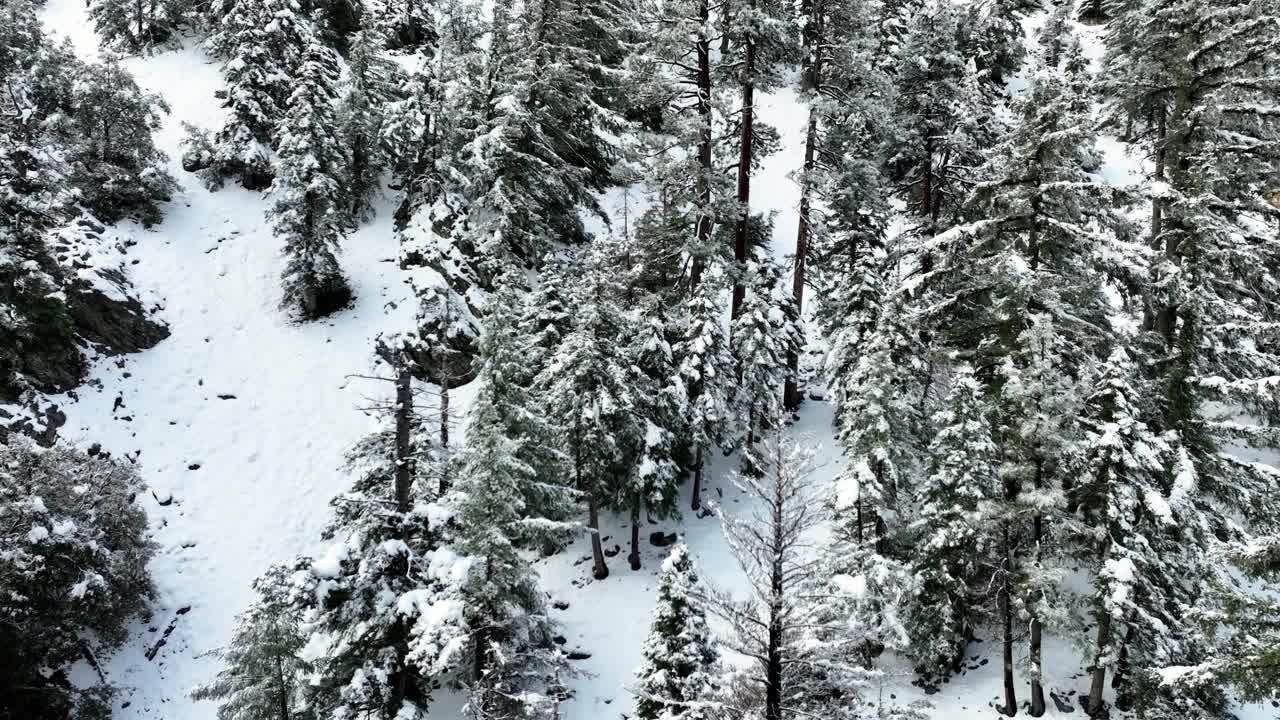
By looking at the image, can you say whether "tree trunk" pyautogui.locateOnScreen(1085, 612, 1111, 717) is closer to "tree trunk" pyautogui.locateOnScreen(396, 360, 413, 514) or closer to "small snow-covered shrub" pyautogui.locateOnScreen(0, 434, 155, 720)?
"tree trunk" pyautogui.locateOnScreen(396, 360, 413, 514)

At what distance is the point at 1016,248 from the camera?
1908cm

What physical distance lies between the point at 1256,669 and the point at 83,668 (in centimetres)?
2715

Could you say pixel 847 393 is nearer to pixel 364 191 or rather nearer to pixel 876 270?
pixel 876 270

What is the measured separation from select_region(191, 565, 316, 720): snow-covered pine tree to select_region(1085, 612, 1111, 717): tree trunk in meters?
19.6

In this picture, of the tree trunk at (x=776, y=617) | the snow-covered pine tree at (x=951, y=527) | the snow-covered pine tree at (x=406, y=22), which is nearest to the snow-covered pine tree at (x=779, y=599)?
the tree trunk at (x=776, y=617)

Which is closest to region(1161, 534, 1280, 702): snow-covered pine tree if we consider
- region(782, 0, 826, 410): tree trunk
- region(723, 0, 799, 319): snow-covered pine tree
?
region(723, 0, 799, 319): snow-covered pine tree

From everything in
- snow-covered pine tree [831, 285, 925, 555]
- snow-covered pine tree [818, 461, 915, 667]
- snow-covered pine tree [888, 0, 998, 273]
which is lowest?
snow-covered pine tree [818, 461, 915, 667]

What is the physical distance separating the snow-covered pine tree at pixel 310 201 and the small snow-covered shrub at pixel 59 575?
10.4 metres

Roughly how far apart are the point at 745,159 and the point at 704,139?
150 cm

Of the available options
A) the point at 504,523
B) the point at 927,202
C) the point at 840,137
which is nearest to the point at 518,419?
the point at 504,523

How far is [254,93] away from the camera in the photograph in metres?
34.3

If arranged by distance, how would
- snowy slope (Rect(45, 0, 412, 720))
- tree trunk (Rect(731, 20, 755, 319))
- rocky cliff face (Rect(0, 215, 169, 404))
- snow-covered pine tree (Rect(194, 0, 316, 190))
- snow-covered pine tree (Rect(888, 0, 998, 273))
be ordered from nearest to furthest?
tree trunk (Rect(731, 20, 755, 319)), snowy slope (Rect(45, 0, 412, 720)), rocky cliff face (Rect(0, 215, 169, 404)), snow-covered pine tree (Rect(888, 0, 998, 273)), snow-covered pine tree (Rect(194, 0, 316, 190))

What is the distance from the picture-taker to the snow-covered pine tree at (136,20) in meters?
42.7

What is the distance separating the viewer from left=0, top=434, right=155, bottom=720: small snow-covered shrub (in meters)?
18.3
